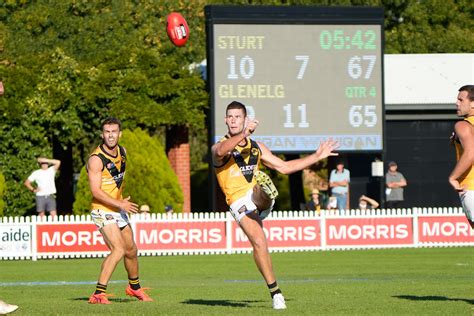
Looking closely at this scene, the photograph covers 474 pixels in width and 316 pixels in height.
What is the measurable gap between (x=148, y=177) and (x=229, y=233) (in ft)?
12.3

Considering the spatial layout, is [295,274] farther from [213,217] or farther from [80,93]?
[80,93]

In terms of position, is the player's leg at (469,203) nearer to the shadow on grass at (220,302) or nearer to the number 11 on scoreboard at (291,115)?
the shadow on grass at (220,302)

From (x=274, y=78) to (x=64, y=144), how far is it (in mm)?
6697

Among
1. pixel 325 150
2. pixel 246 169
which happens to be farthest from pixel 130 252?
pixel 325 150

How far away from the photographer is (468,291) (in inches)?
630

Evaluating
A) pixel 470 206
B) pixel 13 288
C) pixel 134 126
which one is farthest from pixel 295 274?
pixel 134 126

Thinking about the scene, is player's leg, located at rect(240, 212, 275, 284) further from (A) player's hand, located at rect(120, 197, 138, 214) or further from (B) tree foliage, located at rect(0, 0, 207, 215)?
(B) tree foliage, located at rect(0, 0, 207, 215)

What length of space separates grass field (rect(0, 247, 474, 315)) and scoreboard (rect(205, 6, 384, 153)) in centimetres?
378

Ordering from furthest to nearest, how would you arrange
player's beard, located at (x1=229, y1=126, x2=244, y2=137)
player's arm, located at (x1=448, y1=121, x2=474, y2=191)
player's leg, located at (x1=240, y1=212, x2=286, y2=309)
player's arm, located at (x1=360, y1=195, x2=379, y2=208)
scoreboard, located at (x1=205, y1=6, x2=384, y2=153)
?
player's arm, located at (x1=360, y1=195, x2=379, y2=208)
scoreboard, located at (x1=205, y1=6, x2=384, y2=153)
player's leg, located at (x1=240, y1=212, x2=286, y2=309)
player's beard, located at (x1=229, y1=126, x2=244, y2=137)
player's arm, located at (x1=448, y1=121, x2=474, y2=191)

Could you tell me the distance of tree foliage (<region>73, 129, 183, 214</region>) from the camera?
1244 inches

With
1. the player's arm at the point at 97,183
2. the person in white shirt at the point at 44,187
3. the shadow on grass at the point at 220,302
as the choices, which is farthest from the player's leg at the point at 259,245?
the person in white shirt at the point at 44,187

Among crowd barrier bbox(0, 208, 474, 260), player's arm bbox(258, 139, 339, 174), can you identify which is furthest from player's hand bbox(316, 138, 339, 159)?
crowd barrier bbox(0, 208, 474, 260)

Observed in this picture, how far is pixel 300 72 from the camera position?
31500 mm

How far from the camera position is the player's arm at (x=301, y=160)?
12.6 m
